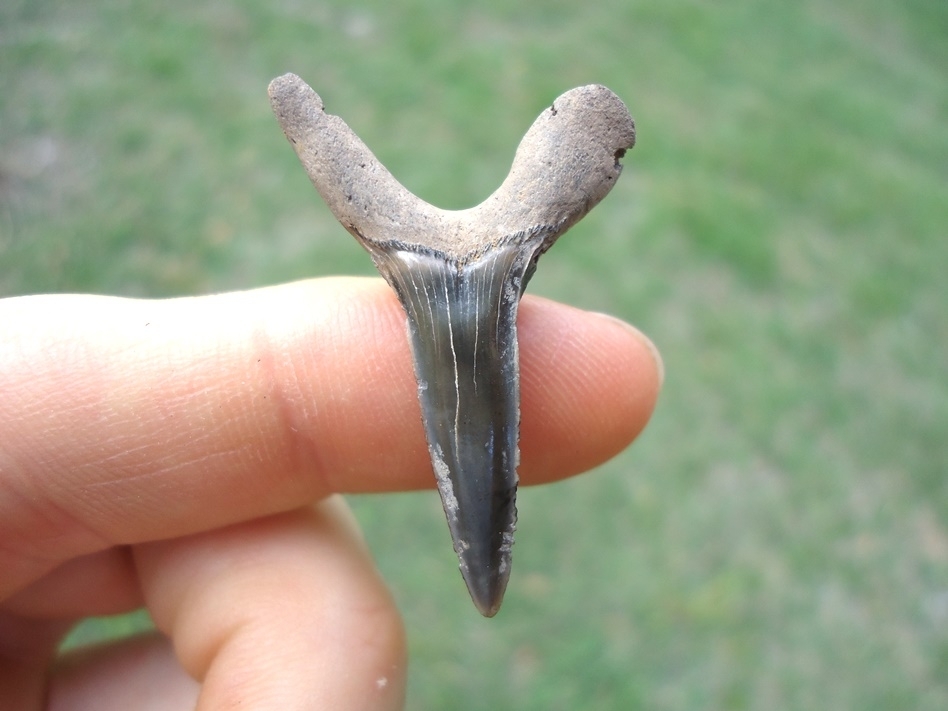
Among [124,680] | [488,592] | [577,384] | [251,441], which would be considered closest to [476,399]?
[488,592]

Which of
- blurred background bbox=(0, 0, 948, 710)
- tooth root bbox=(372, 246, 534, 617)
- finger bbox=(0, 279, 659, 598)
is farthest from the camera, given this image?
blurred background bbox=(0, 0, 948, 710)

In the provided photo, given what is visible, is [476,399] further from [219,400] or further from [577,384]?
[219,400]

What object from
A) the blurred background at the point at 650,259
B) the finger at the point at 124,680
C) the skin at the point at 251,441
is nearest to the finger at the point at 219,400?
the skin at the point at 251,441

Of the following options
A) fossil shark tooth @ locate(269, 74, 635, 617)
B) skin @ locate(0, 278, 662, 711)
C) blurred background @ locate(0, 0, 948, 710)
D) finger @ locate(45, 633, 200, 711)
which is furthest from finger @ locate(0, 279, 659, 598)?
blurred background @ locate(0, 0, 948, 710)

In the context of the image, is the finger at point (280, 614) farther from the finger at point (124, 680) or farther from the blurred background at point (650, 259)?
the blurred background at point (650, 259)

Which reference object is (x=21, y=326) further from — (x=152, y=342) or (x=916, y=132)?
(x=916, y=132)

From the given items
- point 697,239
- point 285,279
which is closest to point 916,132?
point 697,239

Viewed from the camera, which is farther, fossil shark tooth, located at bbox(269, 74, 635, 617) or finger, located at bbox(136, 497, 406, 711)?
finger, located at bbox(136, 497, 406, 711)

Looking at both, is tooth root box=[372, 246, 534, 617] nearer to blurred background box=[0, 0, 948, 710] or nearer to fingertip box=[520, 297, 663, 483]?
fingertip box=[520, 297, 663, 483]
